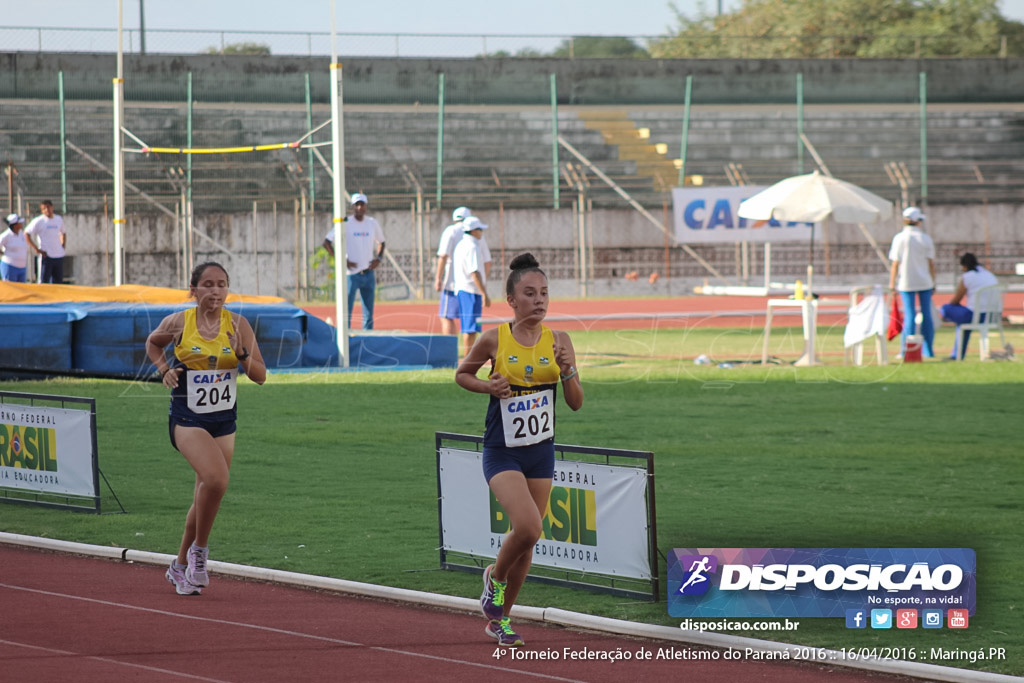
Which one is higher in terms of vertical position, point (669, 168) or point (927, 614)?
point (669, 168)

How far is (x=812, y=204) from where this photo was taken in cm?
1836

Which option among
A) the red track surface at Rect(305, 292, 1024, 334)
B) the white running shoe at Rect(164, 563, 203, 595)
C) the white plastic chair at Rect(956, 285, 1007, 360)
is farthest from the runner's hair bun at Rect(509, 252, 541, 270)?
the red track surface at Rect(305, 292, 1024, 334)

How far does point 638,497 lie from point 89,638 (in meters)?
2.57

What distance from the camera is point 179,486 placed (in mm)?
9680

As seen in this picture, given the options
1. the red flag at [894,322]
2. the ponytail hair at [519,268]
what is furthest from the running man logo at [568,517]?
the red flag at [894,322]

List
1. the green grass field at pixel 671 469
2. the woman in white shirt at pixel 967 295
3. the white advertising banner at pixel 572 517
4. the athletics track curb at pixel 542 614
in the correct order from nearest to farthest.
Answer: the athletics track curb at pixel 542 614
the white advertising banner at pixel 572 517
the green grass field at pixel 671 469
the woman in white shirt at pixel 967 295

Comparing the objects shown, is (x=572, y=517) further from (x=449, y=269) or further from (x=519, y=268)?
(x=449, y=269)

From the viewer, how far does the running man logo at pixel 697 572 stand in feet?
20.2

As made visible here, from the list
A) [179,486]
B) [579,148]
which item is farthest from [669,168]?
[179,486]

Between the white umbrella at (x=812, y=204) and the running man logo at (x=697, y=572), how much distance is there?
1261 cm

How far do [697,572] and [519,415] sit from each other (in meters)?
1.17

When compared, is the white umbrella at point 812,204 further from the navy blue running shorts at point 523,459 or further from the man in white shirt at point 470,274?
the navy blue running shorts at point 523,459

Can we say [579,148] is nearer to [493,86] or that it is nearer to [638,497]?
[493,86]

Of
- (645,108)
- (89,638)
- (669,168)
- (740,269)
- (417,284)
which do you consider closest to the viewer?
(89,638)
